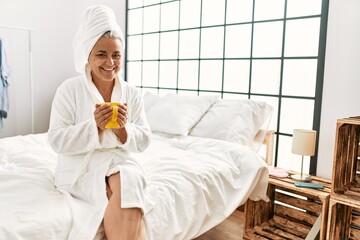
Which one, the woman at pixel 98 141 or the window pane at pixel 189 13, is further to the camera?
the window pane at pixel 189 13

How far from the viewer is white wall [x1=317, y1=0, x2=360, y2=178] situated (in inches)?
75.7

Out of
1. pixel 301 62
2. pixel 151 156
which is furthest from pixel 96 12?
pixel 301 62

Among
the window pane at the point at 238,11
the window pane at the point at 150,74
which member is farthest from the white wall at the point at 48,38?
the window pane at the point at 238,11

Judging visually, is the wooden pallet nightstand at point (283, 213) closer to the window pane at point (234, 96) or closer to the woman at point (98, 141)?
the window pane at point (234, 96)

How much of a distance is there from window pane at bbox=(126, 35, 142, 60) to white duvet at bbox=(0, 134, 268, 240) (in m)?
1.74

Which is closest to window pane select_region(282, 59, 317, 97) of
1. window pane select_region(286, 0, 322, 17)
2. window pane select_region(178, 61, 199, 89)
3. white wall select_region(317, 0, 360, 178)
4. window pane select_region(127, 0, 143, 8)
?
white wall select_region(317, 0, 360, 178)

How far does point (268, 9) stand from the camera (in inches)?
95.0

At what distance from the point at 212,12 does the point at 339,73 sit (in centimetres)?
129

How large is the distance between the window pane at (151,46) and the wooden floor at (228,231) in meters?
1.93

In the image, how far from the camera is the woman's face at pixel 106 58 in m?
1.31

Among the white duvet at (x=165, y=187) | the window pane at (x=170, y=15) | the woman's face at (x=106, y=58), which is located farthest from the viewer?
the window pane at (x=170, y=15)

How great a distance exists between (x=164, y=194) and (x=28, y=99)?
2.86 metres

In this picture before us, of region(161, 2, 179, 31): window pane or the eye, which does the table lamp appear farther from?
region(161, 2, 179, 31): window pane

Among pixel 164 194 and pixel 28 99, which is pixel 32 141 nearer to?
pixel 164 194
